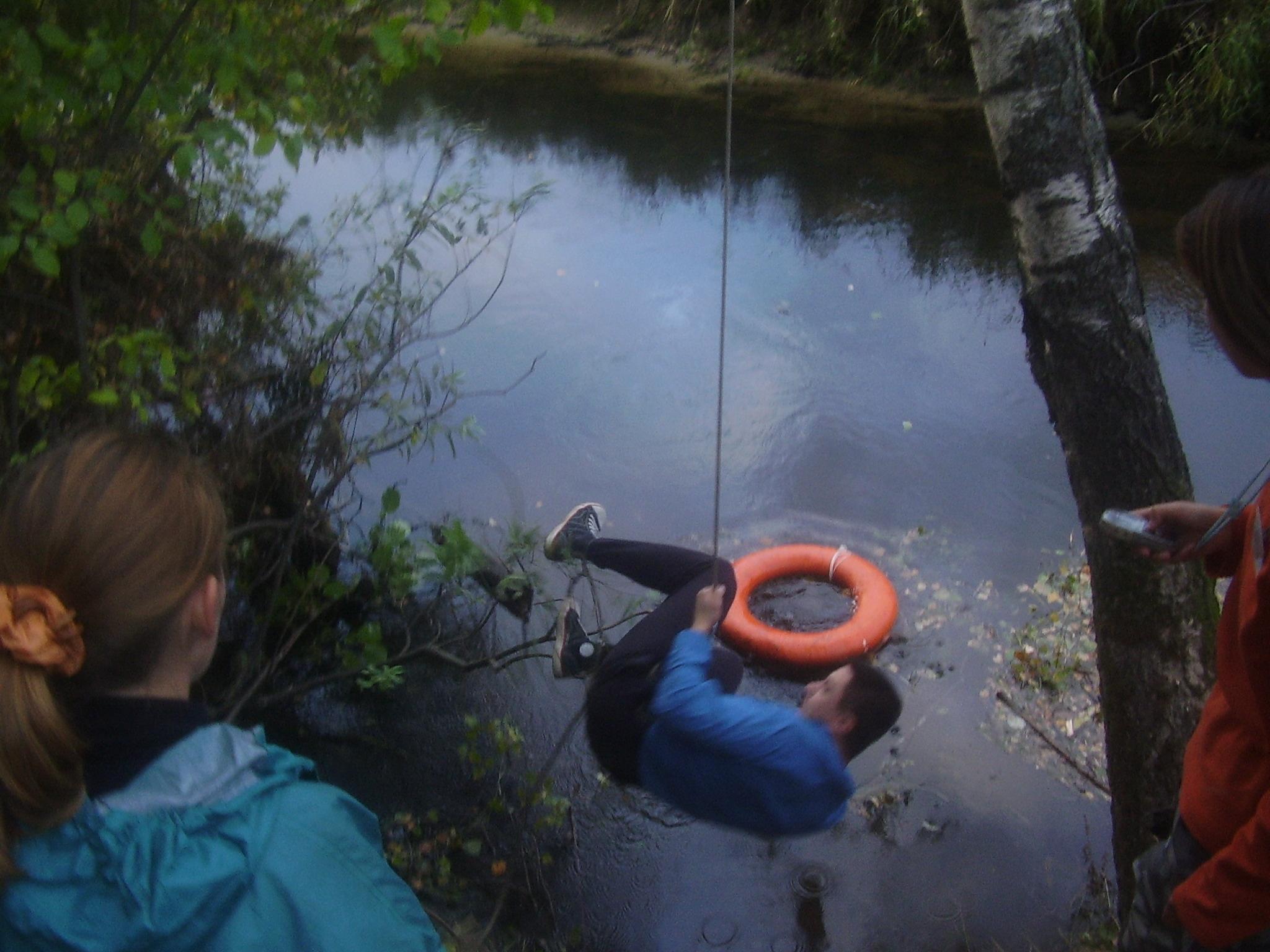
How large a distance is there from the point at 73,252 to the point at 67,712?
2.00m

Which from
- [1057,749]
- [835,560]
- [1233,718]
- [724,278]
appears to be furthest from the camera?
[835,560]

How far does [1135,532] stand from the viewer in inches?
64.6

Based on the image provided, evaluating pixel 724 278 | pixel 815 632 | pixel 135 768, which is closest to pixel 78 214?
pixel 724 278

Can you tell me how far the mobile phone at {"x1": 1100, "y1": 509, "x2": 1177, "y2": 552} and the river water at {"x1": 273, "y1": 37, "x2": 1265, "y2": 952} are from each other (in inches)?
61.8

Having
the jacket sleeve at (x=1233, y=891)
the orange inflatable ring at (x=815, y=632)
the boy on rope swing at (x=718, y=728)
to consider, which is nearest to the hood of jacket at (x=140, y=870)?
the jacket sleeve at (x=1233, y=891)

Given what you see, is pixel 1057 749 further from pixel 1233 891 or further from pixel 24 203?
pixel 24 203

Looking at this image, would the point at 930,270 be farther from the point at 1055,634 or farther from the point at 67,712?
the point at 67,712

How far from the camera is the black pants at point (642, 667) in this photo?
7.36ft

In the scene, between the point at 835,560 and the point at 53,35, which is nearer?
the point at 53,35

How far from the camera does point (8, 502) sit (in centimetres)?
97

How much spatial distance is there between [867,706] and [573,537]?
1324 mm

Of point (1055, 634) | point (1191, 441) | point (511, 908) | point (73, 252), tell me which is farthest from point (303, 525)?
point (1191, 441)

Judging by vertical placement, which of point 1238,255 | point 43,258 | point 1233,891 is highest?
point 1238,255

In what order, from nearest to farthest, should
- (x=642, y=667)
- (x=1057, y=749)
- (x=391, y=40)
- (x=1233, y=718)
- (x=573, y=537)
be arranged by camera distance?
(x=1233, y=718) < (x=391, y=40) < (x=642, y=667) < (x=1057, y=749) < (x=573, y=537)
